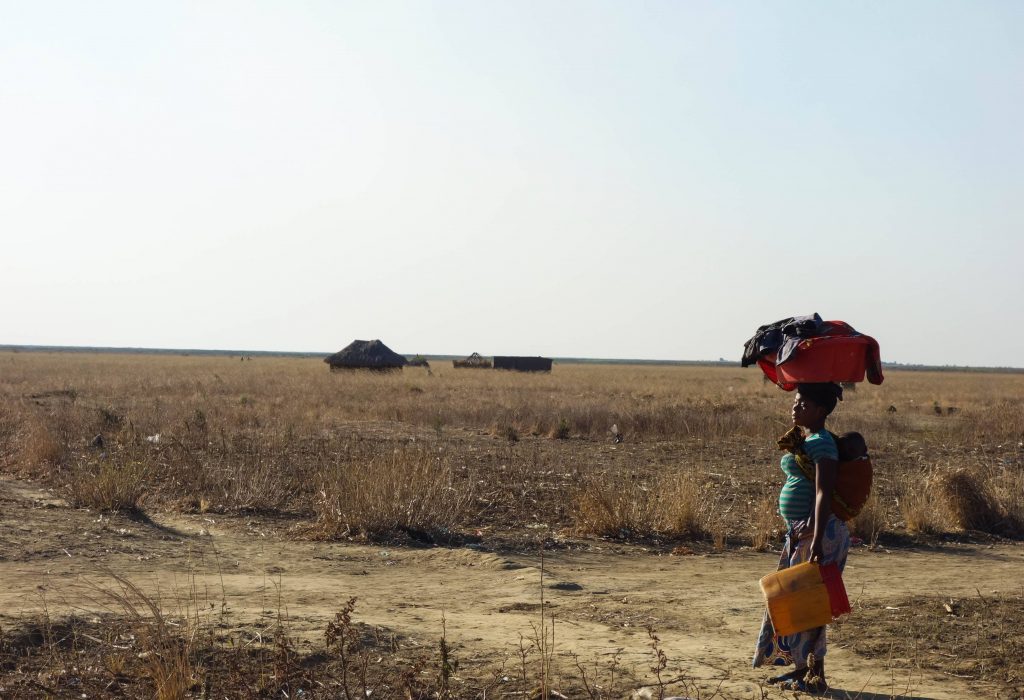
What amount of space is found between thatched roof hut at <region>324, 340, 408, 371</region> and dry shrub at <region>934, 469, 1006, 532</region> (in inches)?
1726

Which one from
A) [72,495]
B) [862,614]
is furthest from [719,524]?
[72,495]

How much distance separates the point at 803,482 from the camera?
191 inches

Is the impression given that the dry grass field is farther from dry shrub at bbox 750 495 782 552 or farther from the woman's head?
the woman's head

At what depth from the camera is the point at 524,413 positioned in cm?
2194

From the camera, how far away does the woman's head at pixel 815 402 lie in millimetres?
4793

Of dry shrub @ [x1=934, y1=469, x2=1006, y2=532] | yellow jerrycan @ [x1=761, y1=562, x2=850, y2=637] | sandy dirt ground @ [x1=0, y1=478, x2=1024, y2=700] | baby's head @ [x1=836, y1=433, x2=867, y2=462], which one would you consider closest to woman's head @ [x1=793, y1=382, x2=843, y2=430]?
baby's head @ [x1=836, y1=433, x2=867, y2=462]

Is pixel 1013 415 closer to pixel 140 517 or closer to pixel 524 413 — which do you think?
pixel 524 413

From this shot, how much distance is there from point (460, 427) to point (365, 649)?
1569 centimetres

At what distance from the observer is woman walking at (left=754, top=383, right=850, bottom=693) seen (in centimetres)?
471

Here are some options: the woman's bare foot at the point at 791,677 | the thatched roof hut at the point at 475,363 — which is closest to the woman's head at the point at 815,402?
the woman's bare foot at the point at 791,677

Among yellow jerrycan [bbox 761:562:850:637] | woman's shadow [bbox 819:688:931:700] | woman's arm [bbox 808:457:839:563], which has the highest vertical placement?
woman's arm [bbox 808:457:839:563]

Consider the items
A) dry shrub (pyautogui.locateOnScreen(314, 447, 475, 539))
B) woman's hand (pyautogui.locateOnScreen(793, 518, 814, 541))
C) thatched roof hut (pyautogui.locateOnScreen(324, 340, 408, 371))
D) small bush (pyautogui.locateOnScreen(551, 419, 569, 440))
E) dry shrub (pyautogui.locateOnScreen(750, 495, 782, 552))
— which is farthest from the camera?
thatched roof hut (pyautogui.locateOnScreen(324, 340, 408, 371))

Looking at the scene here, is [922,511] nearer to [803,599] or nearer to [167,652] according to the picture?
[803,599]

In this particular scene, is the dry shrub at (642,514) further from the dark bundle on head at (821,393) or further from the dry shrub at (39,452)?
the dry shrub at (39,452)
